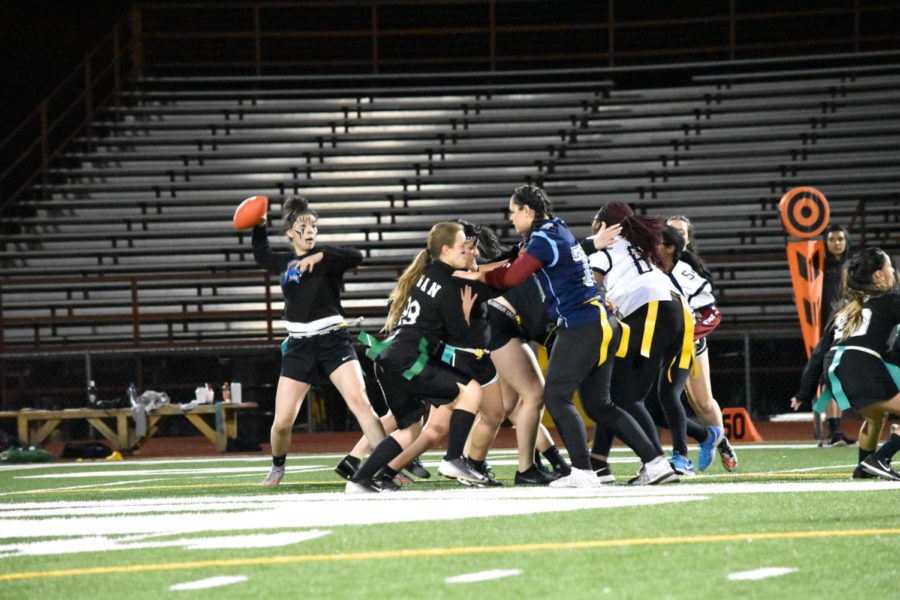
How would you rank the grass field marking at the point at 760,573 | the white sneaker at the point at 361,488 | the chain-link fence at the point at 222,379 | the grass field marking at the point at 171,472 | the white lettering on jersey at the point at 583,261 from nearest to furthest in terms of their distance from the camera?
the grass field marking at the point at 760,573, the white lettering on jersey at the point at 583,261, the white sneaker at the point at 361,488, the grass field marking at the point at 171,472, the chain-link fence at the point at 222,379

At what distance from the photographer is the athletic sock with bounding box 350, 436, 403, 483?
7875 millimetres

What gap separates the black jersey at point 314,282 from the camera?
30.2 feet

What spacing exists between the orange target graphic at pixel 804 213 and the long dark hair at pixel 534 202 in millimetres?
6427

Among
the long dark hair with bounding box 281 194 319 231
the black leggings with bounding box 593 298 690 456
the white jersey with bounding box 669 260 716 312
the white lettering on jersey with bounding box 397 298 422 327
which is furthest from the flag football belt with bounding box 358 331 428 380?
the white jersey with bounding box 669 260 716 312

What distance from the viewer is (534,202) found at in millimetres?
8195

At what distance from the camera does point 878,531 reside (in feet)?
17.5

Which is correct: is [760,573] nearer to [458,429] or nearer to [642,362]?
[458,429]

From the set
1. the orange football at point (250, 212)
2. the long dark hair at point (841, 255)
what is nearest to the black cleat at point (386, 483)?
the orange football at point (250, 212)

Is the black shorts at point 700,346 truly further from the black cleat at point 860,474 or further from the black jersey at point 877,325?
the black cleat at point 860,474

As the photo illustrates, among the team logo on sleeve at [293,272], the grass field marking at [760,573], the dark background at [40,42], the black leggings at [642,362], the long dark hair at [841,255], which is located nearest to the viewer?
the grass field marking at [760,573]

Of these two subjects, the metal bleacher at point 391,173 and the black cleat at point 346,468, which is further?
the metal bleacher at point 391,173

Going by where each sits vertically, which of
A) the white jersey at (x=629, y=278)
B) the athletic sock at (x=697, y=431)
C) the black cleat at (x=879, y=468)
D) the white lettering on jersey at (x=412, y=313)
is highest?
the white jersey at (x=629, y=278)

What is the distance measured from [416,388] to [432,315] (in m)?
0.46

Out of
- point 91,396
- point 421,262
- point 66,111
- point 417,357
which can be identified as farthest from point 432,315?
point 66,111
